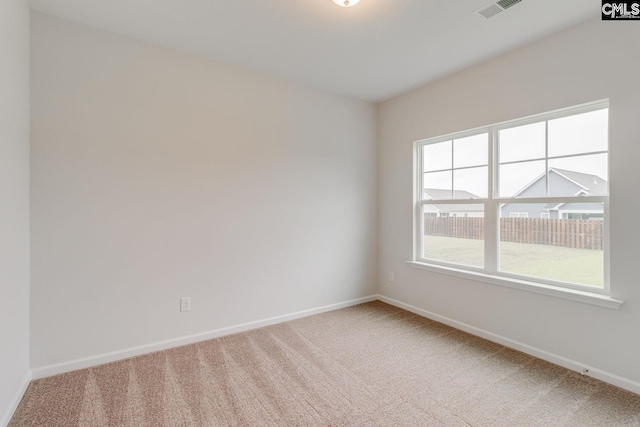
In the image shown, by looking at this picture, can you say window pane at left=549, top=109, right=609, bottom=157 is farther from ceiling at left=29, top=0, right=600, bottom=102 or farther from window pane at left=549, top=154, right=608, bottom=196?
ceiling at left=29, top=0, right=600, bottom=102

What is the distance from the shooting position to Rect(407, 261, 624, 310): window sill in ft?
6.82

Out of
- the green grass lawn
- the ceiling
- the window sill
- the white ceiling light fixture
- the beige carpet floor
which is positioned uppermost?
the ceiling

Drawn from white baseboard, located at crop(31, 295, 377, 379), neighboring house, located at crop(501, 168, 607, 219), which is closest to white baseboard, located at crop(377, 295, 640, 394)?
neighboring house, located at crop(501, 168, 607, 219)

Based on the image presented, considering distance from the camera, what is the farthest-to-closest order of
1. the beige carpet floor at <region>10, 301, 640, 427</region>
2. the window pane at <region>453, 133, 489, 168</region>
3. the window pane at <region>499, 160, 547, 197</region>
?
the window pane at <region>453, 133, 489, 168</region>
the window pane at <region>499, 160, 547, 197</region>
the beige carpet floor at <region>10, 301, 640, 427</region>

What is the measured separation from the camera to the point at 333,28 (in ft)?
7.52

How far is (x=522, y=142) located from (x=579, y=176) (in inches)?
21.0

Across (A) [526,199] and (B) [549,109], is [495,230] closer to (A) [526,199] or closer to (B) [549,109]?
(A) [526,199]

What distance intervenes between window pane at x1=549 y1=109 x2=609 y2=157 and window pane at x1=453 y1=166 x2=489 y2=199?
23.0 inches

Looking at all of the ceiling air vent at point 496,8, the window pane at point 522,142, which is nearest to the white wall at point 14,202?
the ceiling air vent at point 496,8

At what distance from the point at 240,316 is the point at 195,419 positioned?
1.24 meters

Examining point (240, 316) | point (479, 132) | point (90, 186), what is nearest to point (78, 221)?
point (90, 186)

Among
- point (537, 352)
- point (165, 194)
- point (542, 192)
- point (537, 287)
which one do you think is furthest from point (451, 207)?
point (165, 194)

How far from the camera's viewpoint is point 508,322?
2.62 meters

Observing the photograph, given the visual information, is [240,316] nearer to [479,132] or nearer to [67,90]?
[67,90]
